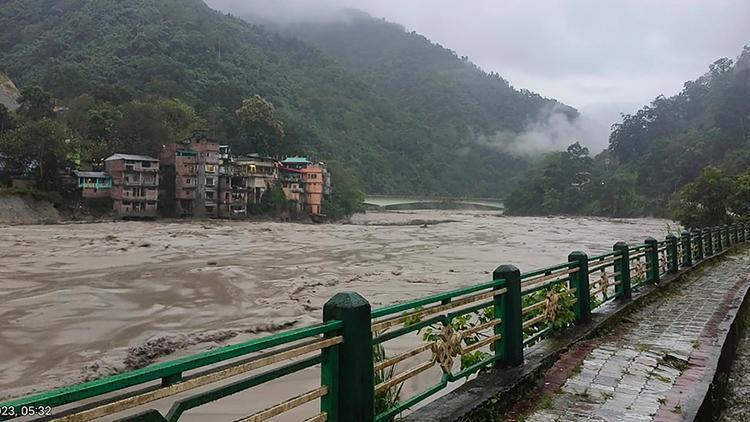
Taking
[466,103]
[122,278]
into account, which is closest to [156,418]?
[122,278]

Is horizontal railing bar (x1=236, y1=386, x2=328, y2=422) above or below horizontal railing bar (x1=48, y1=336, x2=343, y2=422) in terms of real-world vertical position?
below

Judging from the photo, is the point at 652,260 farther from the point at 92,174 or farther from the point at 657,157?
the point at 657,157

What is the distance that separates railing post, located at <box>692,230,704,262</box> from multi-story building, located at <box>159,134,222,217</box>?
43020 millimetres

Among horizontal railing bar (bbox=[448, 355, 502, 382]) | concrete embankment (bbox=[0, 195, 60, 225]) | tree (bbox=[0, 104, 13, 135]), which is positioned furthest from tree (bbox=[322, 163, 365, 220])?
horizontal railing bar (bbox=[448, 355, 502, 382])

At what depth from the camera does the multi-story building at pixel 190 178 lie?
48.8 metres

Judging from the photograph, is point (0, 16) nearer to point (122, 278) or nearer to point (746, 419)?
point (122, 278)

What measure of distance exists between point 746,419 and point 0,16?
14072cm

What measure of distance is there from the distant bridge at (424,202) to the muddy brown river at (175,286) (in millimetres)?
59416

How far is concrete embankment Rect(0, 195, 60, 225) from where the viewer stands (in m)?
38.8

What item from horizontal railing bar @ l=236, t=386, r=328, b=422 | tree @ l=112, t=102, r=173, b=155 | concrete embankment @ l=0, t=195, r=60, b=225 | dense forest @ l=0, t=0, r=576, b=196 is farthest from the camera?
dense forest @ l=0, t=0, r=576, b=196

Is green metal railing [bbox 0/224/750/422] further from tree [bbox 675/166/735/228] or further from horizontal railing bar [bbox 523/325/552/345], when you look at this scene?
tree [bbox 675/166/735/228]

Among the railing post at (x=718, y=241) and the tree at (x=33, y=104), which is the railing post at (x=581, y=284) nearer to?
the railing post at (x=718, y=241)

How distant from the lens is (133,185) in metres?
45.5

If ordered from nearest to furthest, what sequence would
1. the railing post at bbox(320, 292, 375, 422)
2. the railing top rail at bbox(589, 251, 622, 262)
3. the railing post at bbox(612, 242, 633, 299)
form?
the railing post at bbox(320, 292, 375, 422) → the railing top rail at bbox(589, 251, 622, 262) → the railing post at bbox(612, 242, 633, 299)
